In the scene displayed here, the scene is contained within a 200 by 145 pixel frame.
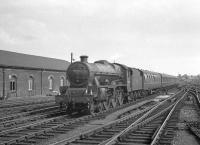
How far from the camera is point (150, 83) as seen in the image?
35094 mm

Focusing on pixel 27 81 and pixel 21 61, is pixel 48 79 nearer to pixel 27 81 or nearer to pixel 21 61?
pixel 27 81

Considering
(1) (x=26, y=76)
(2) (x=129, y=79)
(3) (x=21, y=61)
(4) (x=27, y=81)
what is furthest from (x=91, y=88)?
(3) (x=21, y=61)

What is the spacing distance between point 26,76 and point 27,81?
0.66 m

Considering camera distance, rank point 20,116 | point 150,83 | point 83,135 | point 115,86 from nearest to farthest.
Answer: point 83,135, point 20,116, point 115,86, point 150,83

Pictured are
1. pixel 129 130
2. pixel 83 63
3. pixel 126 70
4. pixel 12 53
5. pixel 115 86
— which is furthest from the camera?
pixel 12 53

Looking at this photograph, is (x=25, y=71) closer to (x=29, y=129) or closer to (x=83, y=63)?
(x=83, y=63)

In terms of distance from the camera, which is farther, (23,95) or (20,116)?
(23,95)

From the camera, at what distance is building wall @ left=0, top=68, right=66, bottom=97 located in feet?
107

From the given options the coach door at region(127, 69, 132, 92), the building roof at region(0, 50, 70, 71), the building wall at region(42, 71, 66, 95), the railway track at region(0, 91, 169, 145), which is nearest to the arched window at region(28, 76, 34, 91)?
the building roof at region(0, 50, 70, 71)

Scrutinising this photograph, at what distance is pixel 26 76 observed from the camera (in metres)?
35.7

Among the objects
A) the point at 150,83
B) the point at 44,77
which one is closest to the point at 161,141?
the point at 150,83

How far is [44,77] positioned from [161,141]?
105ft

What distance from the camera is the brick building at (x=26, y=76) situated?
32.2 metres

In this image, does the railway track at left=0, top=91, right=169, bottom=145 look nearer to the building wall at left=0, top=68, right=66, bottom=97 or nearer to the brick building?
the brick building
